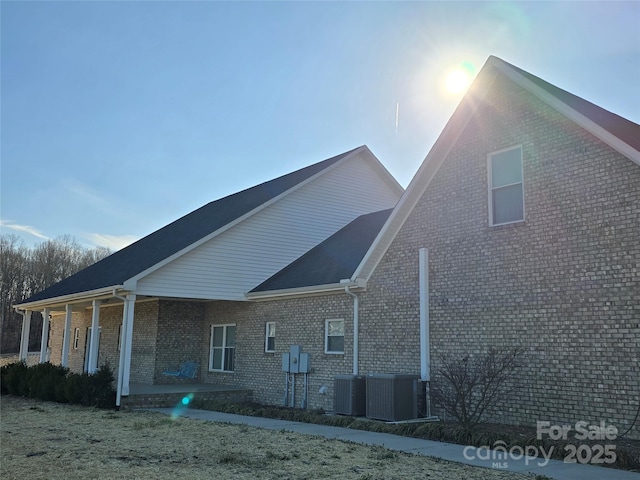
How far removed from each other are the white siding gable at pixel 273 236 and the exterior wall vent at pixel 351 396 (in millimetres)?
6141

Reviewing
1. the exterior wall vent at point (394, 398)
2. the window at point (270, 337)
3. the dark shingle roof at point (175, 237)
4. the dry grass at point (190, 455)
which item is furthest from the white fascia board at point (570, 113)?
the dark shingle roof at point (175, 237)

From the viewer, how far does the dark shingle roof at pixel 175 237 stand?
17594 millimetres

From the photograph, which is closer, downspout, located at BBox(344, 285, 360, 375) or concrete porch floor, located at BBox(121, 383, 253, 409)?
downspout, located at BBox(344, 285, 360, 375)

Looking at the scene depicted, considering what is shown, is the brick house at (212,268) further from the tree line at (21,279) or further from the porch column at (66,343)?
the tree line at (21,279)

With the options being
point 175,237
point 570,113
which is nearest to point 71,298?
point 175,237

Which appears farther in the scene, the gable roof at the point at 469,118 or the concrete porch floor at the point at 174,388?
the concrete porch floor at the point at 174,388

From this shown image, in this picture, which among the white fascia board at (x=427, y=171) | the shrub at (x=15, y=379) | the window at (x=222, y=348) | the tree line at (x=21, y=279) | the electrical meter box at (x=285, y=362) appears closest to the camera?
the white fascia board at (x=427, y=171)

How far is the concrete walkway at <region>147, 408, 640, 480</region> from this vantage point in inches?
275

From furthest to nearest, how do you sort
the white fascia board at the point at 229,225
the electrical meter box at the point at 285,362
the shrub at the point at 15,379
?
1. the shrub at the point at 15,379
2. the white fascia board at the point at 229,225
3. the electrical meter box at the point at 285,362

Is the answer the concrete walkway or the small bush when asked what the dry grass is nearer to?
the concrete walkway

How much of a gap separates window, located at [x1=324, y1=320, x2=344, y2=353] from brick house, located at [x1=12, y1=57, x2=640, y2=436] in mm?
34

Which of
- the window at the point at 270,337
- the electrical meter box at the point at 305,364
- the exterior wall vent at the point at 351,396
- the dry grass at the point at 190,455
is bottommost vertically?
the dry grass at the point at 190,455

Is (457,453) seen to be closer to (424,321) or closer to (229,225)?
(424,321)

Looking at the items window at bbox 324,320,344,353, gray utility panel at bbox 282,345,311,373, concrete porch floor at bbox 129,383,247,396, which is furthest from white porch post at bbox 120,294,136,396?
window at bbox 324,320,344,353
